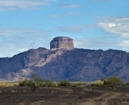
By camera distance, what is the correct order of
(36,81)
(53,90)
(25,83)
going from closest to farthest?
(53,90), (25,83), (36,81)

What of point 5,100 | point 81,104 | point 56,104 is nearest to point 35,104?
point 56,104

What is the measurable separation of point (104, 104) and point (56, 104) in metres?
4.48

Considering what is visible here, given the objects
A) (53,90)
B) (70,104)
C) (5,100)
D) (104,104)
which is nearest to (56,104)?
(70,104)

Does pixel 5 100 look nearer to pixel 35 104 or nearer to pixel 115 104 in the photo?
pixel 35 104

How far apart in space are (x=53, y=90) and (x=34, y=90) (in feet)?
8.68

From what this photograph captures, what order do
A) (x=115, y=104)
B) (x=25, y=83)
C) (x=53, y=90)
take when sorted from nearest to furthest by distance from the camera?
(x=115, y=104) → (x=53, y=90) → (x=25, y=83)

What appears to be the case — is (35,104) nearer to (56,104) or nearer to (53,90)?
(56,104)

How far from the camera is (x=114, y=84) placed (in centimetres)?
6631

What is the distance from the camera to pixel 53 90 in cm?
5212

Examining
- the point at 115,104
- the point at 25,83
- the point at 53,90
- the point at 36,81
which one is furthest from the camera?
the point at 36,81

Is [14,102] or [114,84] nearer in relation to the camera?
[14,102]

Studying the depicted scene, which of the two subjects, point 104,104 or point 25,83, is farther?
point 25,83

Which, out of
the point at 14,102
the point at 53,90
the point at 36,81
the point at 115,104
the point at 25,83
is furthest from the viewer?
the point at 36,81

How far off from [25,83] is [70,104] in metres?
31.7
